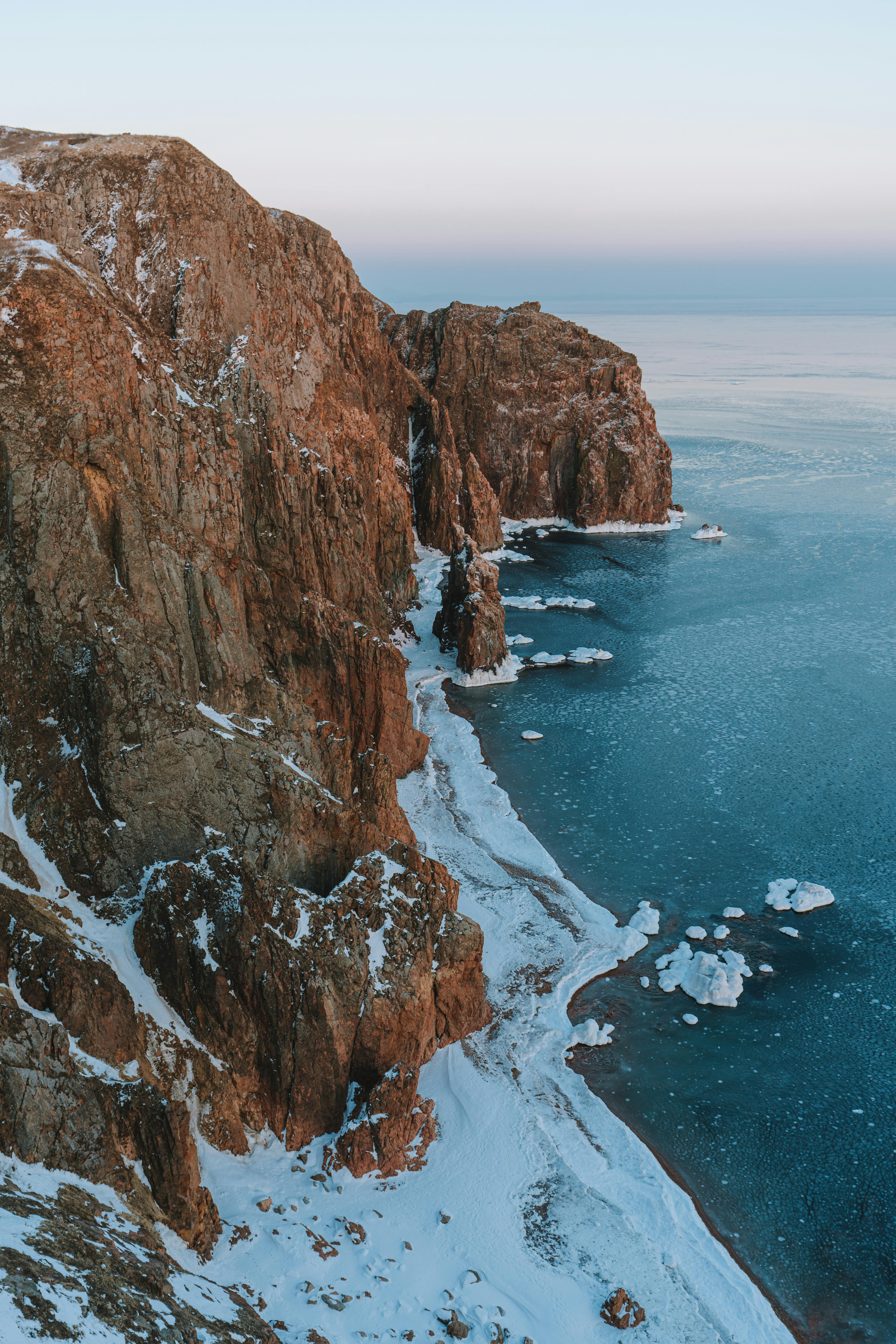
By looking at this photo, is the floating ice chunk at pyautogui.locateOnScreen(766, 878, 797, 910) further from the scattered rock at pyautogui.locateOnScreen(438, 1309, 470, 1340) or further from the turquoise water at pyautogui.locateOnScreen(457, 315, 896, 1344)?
the scattered rock at pyautogui.locateOnScreen(438, 1309, 470, 1340)

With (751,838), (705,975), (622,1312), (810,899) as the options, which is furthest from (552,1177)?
(751,838)

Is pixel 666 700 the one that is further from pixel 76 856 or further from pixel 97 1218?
pixel 97 1218

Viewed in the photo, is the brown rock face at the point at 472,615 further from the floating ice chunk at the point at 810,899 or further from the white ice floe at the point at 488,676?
the floating ice chunk at the point at 810,899

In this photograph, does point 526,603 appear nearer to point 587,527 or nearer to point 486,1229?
point 587,527

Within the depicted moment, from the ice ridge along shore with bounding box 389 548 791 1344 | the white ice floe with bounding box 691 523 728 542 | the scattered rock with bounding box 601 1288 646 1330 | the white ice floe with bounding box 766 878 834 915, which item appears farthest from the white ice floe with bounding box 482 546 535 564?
the scattered rock with bounding box 601 1288 646 1330

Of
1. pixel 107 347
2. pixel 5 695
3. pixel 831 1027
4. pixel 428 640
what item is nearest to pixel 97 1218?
pixel 5 695

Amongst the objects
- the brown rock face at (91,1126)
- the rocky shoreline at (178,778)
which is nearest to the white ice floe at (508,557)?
the rocky shoreline at (178,778)

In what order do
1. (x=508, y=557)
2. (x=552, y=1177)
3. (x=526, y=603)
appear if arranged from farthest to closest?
1. (x=508, y=557)
2. (x=526, y=603)
3. (x=552, y=1177)

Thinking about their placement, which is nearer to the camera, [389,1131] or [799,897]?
[389,1131]
